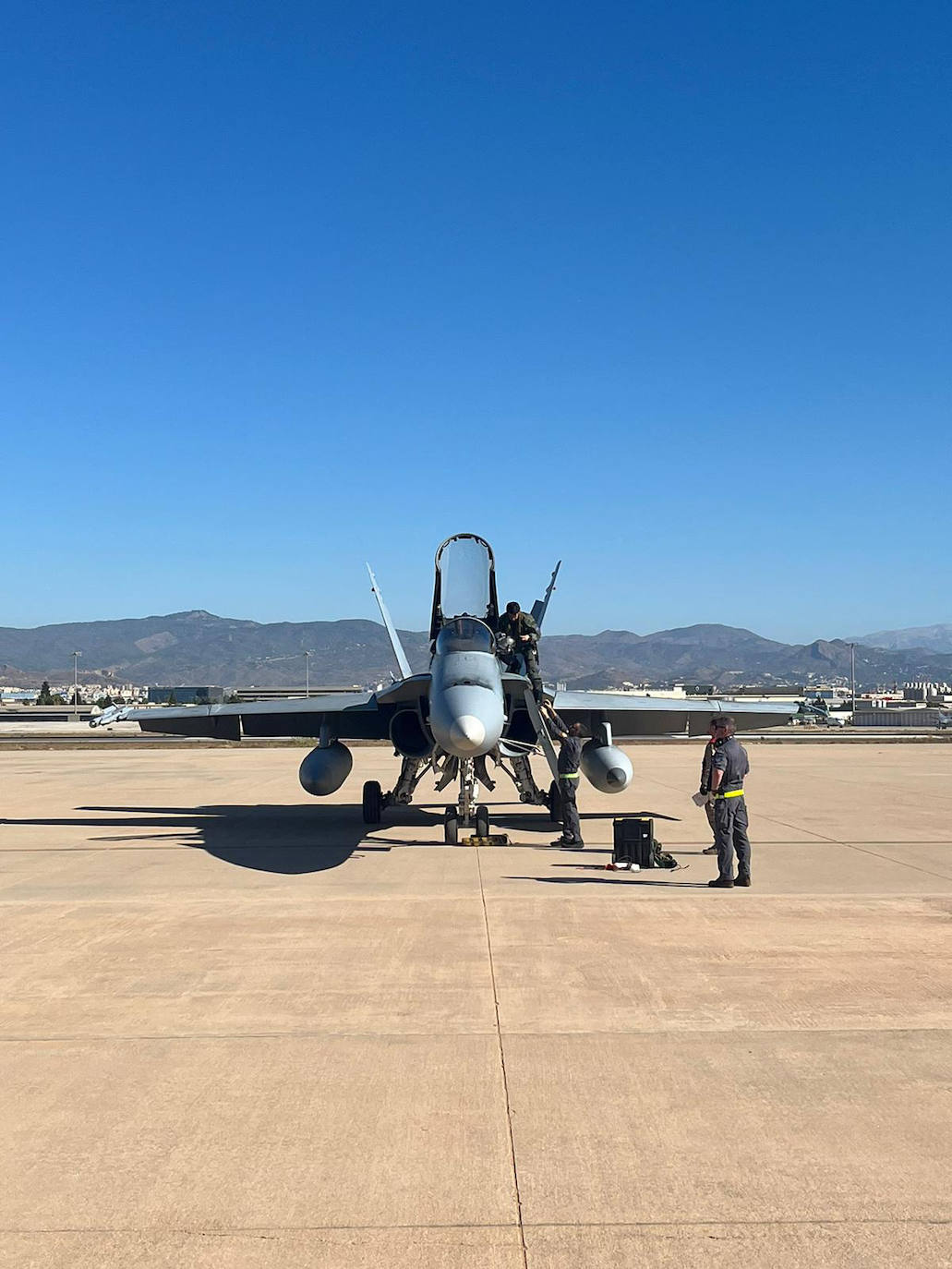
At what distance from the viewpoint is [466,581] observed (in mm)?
14562

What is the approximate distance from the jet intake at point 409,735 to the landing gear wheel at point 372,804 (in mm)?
1346

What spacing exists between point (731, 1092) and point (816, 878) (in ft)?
21.2

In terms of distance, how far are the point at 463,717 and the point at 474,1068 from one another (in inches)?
240

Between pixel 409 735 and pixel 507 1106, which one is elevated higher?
pixel 409 735

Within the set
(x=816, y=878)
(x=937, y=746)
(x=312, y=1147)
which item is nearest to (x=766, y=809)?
(x=816, y=878)

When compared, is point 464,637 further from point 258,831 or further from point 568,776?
point 258,831

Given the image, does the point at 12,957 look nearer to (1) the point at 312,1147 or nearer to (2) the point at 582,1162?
(1) the point at 312,1147

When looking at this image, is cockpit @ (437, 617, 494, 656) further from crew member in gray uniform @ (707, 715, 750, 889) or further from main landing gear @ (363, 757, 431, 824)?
crew member in gray uniform @ (707, 715, 750, 889)

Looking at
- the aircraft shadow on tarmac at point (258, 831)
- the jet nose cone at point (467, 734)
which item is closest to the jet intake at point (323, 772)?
the aircraft shadow on tarmac at point (258, 831)

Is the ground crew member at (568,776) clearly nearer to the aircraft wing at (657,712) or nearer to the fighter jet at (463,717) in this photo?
the fighter jet at (463,717)

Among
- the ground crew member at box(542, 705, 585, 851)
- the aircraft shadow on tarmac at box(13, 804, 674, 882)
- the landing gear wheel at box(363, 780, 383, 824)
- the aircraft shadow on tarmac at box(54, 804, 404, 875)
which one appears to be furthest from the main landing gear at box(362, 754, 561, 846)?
the ground crew member at box(542, 705, 585, 851)

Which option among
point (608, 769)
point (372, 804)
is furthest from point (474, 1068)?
point (372, 804)

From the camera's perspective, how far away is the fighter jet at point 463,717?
1212 cm

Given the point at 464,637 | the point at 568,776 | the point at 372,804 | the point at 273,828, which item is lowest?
the point at 273,828
